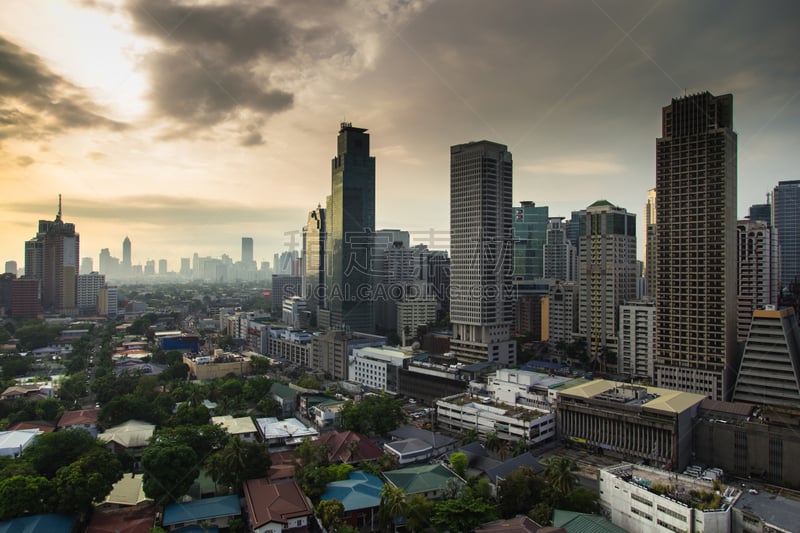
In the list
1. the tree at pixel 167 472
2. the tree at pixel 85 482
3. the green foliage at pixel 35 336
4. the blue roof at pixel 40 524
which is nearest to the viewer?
the blue roof at pixel 40 524

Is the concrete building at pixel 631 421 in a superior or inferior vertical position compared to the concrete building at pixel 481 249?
inferior

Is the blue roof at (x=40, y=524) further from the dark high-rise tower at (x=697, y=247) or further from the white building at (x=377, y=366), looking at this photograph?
the dark high-rise tower at (x=697, y=247)

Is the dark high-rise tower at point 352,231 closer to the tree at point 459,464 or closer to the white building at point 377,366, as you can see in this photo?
the white building at point 377,366

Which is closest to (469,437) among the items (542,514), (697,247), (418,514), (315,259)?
(542,514)

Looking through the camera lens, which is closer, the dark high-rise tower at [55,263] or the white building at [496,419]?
the white building at [496,419]

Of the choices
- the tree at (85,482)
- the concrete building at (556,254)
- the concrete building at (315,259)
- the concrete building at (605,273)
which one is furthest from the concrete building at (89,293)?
the concrete building at (605,273)

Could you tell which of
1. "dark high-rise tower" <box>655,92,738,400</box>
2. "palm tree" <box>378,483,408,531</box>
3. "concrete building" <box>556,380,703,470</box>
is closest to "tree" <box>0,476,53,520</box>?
→ "palm tree" <box>378,483,408,531</box>

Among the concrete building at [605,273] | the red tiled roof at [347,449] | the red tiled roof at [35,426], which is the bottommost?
the red tiled roof at [35,426]

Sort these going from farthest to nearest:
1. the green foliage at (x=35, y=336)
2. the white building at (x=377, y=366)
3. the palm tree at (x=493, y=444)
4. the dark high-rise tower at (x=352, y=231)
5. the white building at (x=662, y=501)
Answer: the dark high-rise tower at (x=352, y=231)
the green foliage at (x=35, y=336)
the white building at (x=377, y=366)
the palm tree at (x=493, y=444)
the white building at (x=662, y=501)

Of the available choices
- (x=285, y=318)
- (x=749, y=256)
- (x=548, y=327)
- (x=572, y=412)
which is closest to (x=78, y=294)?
(x=285, y=318)
